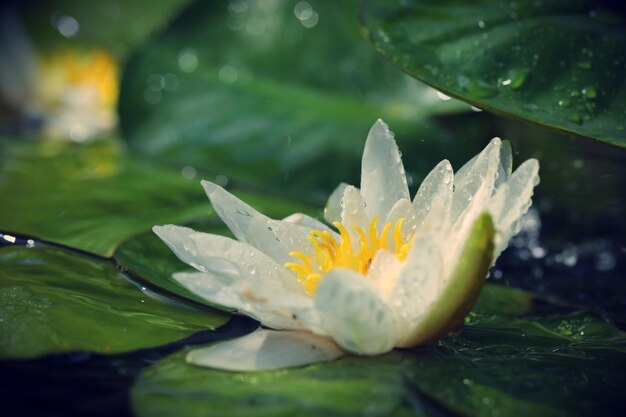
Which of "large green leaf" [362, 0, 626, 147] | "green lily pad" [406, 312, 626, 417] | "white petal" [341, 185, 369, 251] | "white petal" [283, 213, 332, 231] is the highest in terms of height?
"large green leaf" [362, 0, 626, 147]

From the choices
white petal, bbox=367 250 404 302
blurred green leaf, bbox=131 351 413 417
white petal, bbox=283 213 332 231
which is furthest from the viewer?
white petal, bbox=283 213 332 231

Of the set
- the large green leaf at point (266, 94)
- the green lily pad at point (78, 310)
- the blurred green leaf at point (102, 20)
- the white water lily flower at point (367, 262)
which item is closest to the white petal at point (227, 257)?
the white water lily flower at point (367, 262)

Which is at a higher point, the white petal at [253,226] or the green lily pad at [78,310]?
the white petal at [253,226]

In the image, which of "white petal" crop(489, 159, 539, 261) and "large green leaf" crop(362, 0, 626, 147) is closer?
"white petal" crop(489, 159, 539, 261)

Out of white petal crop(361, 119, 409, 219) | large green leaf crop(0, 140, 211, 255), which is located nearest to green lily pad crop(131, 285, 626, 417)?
white petal crop(361, 119, 409, 219)

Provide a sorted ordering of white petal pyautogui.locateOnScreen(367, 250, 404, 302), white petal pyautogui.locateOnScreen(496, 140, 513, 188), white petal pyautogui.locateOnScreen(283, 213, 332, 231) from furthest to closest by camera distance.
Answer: white petal pyautogui.locateOnScreen(283, 213, 332, 231)
white petal pyautogui.locateOnScreen(496, 140, 513, 188)
white petal pyautogui.locateOnScreen(367, 250, 404, 302)

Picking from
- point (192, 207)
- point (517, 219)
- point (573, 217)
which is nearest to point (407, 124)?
point (573, 217)

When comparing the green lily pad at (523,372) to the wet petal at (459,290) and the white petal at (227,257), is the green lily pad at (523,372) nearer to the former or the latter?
the wet petal at (459,290)

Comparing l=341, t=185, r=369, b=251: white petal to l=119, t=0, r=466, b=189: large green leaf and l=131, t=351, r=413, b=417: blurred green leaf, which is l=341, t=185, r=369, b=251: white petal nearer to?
l=131, t=351, r=413, b=417: blurred green leaf
